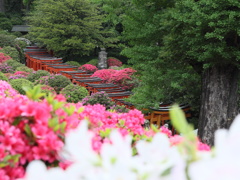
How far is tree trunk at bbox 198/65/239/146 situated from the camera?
7480 millimetres

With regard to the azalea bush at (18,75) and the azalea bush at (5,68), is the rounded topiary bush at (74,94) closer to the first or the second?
the azalea bush at (18,75)

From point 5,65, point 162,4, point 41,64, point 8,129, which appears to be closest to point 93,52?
point 41,64

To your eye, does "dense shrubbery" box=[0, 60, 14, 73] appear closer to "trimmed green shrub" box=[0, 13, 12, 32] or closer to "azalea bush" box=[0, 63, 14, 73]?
"azalea bush" box=[0, 63, 14, 73]

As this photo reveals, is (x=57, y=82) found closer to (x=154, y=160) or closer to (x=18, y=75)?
(x=18, y=75)

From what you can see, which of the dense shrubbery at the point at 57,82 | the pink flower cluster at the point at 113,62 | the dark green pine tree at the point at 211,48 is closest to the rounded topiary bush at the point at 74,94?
the dense shrubbery at the point at 57,82

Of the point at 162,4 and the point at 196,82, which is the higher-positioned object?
the point at 162,4

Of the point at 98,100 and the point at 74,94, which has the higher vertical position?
the point at 98,100

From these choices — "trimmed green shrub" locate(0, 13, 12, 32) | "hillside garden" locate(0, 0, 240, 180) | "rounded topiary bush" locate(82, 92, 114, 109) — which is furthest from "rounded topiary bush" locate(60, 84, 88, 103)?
"trimmed green shrub" locate(0, 13, 12, 32)

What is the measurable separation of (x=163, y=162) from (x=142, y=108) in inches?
311

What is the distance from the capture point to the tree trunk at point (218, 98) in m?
7.48

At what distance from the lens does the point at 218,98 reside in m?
7.51

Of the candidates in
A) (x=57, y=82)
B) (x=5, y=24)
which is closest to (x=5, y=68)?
(x=57, y=82)

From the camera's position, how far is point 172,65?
8.24 metres

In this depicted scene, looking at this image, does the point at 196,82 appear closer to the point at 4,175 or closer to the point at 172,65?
the point at 172,65
